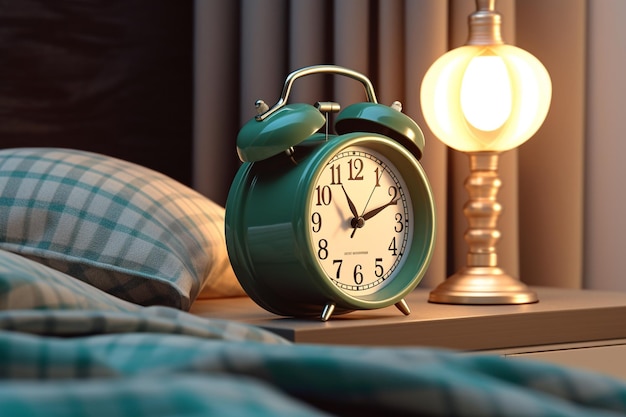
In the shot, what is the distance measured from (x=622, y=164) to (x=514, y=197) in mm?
Result: 195

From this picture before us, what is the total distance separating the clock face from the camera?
1079mm

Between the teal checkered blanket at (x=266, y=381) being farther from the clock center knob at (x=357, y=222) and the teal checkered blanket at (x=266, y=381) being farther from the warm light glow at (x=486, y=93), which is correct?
the warm light glow at (x=486, y=93)

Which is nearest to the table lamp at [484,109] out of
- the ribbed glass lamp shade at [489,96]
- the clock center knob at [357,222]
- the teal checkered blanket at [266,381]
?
the ribbed glass lamp shade at [489,96]

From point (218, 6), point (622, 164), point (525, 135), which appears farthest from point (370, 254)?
point (218, 6)

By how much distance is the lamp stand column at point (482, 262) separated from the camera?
126 cm

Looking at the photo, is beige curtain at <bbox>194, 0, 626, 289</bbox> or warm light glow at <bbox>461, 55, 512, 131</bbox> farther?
beige curtain at <bbox>194, 0, 626, 289</bbox>

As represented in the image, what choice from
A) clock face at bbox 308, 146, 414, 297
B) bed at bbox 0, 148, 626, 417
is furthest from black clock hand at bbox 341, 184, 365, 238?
bed at bbox 0, 148, 626, 417

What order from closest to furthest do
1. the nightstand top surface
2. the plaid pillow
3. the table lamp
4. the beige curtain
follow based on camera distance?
the nightstand top surface
the plaid pillow
the table lamp
the beige curtain

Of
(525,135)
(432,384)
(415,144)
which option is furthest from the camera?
(525,135)

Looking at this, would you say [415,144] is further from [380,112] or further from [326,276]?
[326,276]

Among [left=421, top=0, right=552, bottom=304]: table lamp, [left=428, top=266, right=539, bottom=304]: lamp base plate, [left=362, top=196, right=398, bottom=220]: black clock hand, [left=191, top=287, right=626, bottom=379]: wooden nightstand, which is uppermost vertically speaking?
[left=421, top=0, right=552, bottom=304]: table lamp

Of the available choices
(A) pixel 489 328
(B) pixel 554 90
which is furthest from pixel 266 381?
(B) pixel 554 90

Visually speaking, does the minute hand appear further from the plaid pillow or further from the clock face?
the plaid pillow

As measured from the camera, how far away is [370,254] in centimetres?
112
